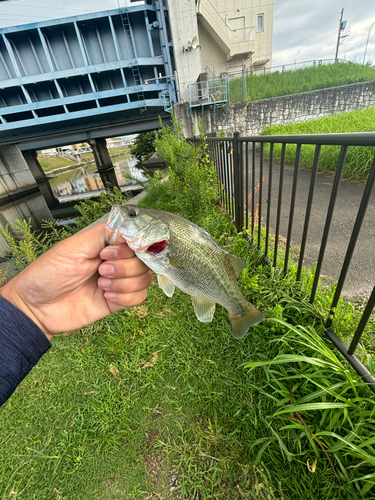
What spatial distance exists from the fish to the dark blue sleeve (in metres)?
0.81

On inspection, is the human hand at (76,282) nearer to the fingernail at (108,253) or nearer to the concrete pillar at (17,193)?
the fingernail at (108,253)

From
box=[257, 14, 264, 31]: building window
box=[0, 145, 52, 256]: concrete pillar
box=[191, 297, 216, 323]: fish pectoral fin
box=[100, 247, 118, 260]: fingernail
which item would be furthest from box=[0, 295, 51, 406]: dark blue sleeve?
box=[257, 14, 264, 31]: building window

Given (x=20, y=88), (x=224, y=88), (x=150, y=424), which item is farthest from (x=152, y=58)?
(x=150, y=424)

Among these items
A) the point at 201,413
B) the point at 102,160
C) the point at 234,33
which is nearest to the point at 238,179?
the point at 201,413

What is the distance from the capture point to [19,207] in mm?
17781

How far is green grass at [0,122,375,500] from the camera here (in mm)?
1476

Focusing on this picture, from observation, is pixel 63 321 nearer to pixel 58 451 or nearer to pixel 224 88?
pixel 58 451

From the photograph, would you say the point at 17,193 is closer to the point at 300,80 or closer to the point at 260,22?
the point at 300,80

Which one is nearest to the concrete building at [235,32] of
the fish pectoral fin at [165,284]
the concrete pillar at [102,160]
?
the concrete pillar at [102,160]

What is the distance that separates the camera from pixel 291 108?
13.7 meters

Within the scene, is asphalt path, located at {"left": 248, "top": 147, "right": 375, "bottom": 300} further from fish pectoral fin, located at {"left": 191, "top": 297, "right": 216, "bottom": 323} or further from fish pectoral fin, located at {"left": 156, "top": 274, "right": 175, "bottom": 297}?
fish pectoral fin, located at {"left": 156, "top": 274, "right": 175, "bottom": 297}

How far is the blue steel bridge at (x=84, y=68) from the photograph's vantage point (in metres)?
14.0

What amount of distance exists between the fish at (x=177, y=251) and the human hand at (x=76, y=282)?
194mm

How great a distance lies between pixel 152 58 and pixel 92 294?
18629 millimetres
